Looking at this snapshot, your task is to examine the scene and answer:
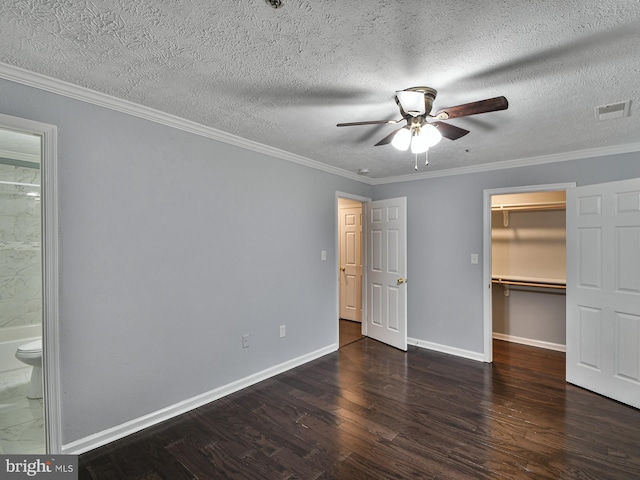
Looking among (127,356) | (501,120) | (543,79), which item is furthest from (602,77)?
(127,356)

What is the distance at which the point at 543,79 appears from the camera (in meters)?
1.88

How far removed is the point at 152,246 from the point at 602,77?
10.4 ft

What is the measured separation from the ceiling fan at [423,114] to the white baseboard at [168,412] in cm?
249

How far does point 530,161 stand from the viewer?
3.56 meters

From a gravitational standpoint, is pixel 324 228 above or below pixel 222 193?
below

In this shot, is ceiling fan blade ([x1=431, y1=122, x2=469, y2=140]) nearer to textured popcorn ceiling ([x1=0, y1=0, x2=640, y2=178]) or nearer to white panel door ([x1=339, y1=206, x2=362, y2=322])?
textured popcorn ceiling ([x1=0, y1=0, x2=640, y2=178])

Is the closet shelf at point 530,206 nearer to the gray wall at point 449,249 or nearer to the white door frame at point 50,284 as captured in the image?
the gray wall at point 449,249

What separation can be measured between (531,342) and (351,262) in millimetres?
2847

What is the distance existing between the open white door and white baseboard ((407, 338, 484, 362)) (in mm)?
384

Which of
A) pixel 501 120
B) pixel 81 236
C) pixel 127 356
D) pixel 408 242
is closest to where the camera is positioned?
pixel 81 236

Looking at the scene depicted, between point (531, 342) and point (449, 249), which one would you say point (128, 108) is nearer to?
point (449, 249)

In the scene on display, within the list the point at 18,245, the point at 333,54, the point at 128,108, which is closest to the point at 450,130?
the point at 333,54

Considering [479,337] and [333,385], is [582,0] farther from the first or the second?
[479,337]

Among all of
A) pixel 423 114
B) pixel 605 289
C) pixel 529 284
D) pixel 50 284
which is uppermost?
pixel 423 114
